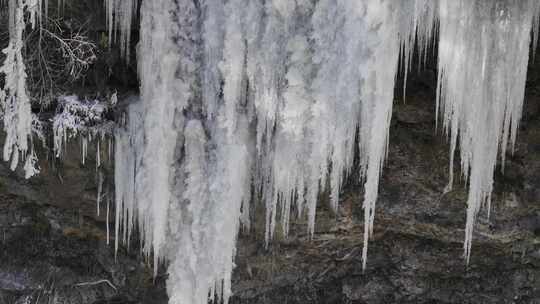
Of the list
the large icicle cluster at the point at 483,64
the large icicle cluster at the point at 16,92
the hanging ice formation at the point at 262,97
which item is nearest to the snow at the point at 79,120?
the hanging ice formation at the point at 262,97

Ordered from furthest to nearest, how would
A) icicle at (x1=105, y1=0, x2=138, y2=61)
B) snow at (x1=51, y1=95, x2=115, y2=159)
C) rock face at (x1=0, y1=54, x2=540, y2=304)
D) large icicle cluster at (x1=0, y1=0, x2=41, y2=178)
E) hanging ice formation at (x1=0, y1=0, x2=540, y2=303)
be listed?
1. rock face at (x1=0, y1=54, x2=540, y2=304)
2. snow at (x1=51, y1=95, x2=115, y2=159)
3. icicle at (x1=105, y1=0, x2=138, y2=61)
4. large icicle cluster at (x1=0, y1=0, x2=41, y2=178)
5. hanging ice formation at (x1=0, y1=0, x2=540, y2=303)

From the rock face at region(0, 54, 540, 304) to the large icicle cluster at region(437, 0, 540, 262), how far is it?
0.92 metres

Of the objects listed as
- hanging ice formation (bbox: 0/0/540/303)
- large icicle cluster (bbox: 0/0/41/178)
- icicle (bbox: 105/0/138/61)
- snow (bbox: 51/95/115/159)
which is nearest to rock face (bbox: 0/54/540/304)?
snow (bbox: 51/95/115/159)

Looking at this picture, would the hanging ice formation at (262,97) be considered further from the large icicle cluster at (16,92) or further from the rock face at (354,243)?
the rock face at (354,243)

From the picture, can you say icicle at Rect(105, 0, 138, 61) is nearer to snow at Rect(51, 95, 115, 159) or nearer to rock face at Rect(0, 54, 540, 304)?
snow at Rect(51, 95, 115, 159)

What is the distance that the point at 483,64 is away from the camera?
4.22 metres

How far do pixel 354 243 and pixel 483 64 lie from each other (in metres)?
2.64

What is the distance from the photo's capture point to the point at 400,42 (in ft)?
13.9

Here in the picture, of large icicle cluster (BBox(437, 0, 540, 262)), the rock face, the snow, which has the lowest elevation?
the rock face

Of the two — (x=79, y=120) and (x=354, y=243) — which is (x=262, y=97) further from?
(x=354, y=243)

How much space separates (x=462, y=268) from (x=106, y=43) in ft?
14.0

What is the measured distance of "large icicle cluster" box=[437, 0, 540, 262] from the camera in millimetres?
4074

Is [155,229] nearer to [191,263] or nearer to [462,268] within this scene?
[191,263]

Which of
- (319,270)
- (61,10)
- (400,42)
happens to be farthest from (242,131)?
(319,270)
